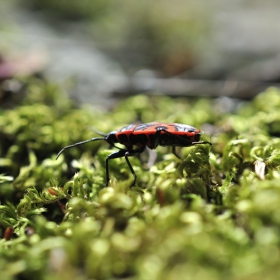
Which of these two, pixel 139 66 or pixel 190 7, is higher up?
pixel 190 7

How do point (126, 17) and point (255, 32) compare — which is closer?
point (255, 32)

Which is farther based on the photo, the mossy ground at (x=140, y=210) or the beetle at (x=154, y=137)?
the beetle at (x=154, y=137)

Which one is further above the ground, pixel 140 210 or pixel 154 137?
pixel 154 137

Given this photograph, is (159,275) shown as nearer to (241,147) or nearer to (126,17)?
(241,147)

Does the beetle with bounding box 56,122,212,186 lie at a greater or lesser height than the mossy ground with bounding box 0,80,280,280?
greater

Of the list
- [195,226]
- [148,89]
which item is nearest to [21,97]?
[148,89]

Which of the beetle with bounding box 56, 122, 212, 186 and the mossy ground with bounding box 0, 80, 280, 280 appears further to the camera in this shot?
the beetle with bounding box 56, 122, 212, 186

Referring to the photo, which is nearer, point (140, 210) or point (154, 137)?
point (140, 210)

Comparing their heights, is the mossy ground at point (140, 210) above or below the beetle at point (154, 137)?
below
